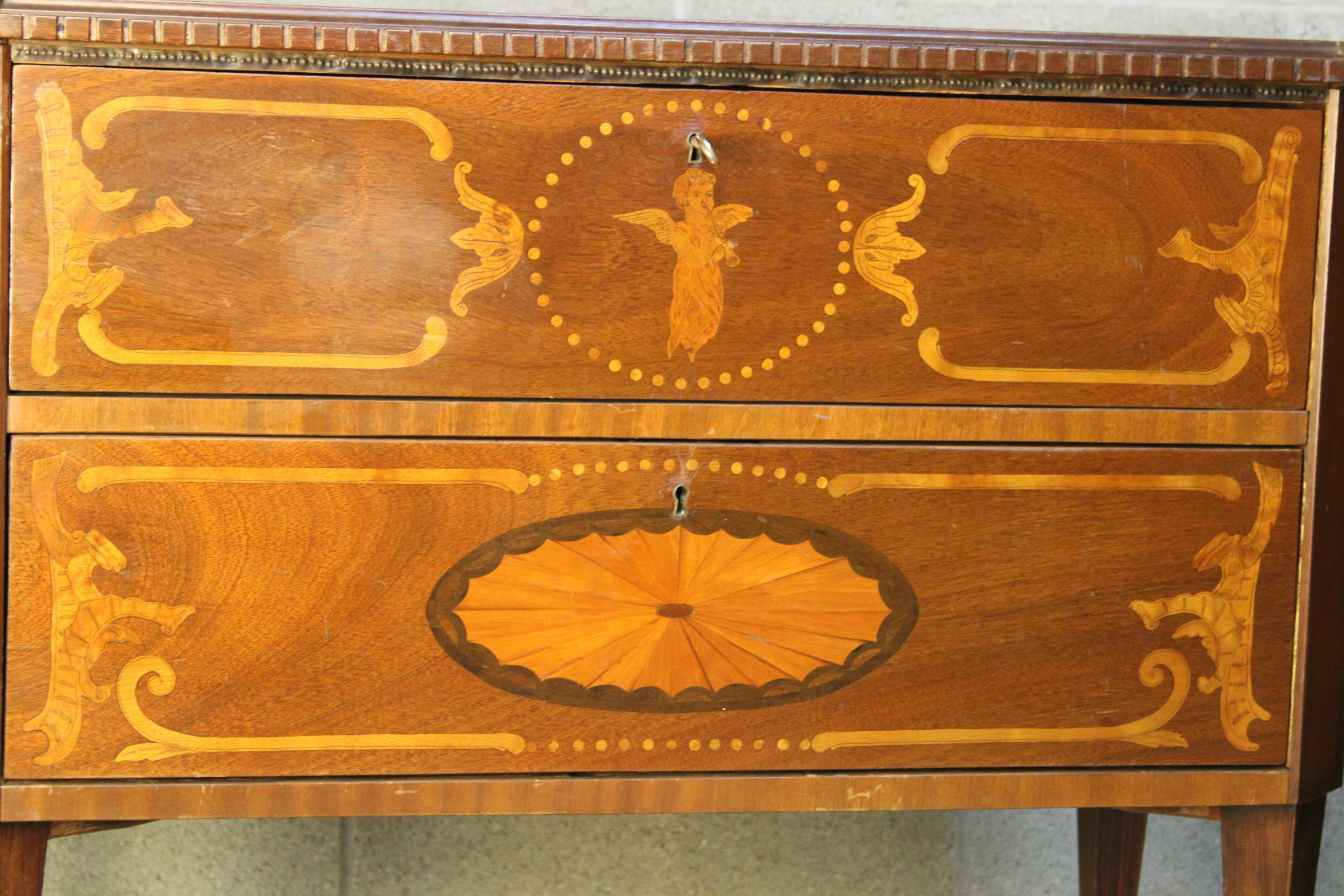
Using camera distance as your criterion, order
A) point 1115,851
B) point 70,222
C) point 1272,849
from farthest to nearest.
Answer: point 1115,851, point 1272,849, point 70,222

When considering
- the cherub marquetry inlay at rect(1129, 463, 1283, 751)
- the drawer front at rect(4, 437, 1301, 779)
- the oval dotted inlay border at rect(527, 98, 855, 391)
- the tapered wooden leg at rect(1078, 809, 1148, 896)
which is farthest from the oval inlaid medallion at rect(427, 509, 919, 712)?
the tapered wooden leg at rect(1078, 809, 1148, 896)

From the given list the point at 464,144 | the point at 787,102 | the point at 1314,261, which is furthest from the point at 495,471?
the point at 1314,261

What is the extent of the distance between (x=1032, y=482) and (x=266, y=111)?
633 millimetres

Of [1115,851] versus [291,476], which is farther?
[1115,851]

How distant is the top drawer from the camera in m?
0.78

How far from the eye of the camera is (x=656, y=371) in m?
0.82

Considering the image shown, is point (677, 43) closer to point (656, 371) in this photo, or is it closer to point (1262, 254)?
point (656, 371)

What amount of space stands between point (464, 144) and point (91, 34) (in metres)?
0.27

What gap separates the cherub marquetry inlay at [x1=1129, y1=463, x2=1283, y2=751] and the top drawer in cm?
9

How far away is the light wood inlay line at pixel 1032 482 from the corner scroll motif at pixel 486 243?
0.30m

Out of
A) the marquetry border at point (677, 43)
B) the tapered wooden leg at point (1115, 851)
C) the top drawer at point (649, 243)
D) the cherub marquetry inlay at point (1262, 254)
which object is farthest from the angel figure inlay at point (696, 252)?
the tapered wooden leg at point (1115, 851)

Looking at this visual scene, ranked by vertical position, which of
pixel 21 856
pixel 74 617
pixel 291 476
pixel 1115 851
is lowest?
pixel 1115 851

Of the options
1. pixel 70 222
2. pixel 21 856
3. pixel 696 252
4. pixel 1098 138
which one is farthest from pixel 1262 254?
pixel 21 856

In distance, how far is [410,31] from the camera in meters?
0.78
